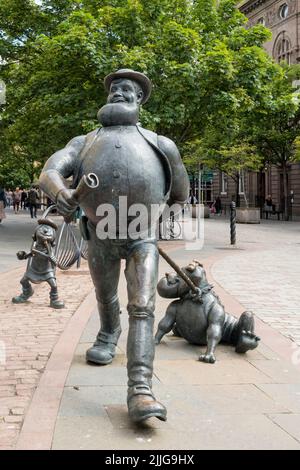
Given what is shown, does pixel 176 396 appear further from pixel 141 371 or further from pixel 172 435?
pixel 172 435

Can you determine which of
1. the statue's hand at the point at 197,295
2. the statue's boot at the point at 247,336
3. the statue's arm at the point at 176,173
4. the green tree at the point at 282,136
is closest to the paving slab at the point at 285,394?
the statue's boot at the point at 247,336

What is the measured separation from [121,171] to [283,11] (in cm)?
4339

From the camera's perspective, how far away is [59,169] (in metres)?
3.93

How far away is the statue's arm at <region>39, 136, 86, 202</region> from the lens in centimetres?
376

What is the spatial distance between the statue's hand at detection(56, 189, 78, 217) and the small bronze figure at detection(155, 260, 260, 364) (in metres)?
1.79

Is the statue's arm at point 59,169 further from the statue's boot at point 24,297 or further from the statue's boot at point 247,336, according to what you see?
the statue's boot at point 24,297

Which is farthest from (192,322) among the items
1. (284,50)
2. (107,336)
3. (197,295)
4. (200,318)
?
(284,50)

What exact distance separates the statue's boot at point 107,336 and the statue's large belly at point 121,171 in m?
0.93

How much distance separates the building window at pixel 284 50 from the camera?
4175 centimetres

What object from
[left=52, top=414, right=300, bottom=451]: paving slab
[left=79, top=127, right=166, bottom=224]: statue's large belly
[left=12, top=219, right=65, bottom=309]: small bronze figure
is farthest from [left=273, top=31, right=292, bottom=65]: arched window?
[left=52, top=414, right=300, bottom=451]: paving slab

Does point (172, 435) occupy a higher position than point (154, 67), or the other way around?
point (154, 67)

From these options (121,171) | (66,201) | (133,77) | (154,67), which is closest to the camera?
(66,201)
